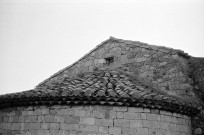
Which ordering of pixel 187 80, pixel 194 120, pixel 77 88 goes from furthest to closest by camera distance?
pixel 187 80 < pixel 194 120 < pixel 77 88

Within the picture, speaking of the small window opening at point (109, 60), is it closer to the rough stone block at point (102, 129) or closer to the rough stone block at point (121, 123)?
the rough stone block at point (121, 123)

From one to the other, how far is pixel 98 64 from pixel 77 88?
4116 millimetres

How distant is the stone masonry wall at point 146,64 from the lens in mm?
8898

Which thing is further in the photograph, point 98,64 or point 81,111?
point 98,64

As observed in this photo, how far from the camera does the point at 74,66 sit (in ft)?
38.9

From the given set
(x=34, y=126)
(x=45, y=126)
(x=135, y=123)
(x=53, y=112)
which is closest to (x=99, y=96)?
(x=135, y=123)

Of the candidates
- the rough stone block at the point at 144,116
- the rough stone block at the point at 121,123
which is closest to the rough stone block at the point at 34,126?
the rough stone block at the point at 121,123

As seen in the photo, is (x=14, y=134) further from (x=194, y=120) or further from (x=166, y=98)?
(x=194, y=120)

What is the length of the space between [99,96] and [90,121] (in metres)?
0.75

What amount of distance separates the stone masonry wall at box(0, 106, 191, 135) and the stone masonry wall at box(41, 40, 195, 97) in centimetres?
220

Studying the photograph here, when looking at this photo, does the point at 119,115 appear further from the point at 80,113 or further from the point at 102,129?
the point at 80,113

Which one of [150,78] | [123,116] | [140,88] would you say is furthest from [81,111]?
[150,78]

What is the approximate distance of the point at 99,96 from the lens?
258 inches

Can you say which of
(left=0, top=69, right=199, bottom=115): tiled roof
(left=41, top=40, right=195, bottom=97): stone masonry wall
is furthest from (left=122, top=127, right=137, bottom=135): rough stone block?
(left=41, top=40, right=195, bottom=97): stone masonry wall
